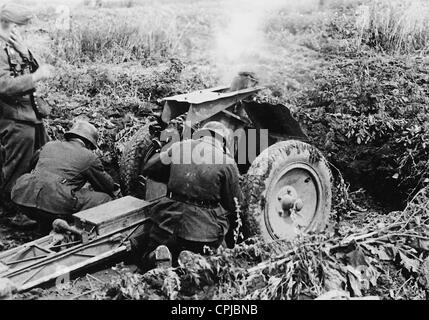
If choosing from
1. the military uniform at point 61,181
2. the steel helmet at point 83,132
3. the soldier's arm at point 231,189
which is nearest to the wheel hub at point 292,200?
the soldier's arm at point 231,189

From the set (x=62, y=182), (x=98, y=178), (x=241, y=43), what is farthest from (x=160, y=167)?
(x=241, y=43)

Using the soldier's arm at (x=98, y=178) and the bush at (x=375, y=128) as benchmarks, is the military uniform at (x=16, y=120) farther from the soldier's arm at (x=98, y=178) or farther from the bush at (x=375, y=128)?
the bush at (x=375, y=128)

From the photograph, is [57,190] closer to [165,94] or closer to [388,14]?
[165,94]

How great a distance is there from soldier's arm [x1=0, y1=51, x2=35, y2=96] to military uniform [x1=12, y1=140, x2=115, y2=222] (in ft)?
2.07

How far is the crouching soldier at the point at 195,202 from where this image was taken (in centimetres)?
466

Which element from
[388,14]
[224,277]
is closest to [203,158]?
[224,277]

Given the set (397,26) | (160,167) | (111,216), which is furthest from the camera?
(397,26)

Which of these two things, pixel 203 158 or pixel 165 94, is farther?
pixel 165 94

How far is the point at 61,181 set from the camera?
5.34 m

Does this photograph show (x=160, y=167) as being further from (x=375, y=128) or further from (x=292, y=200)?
(x=375, y=128)

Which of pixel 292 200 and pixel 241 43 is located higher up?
pixel 241 43

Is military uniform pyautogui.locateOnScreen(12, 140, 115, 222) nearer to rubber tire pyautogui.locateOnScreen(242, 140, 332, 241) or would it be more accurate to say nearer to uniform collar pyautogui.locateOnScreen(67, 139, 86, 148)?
uniform collar pyautogui.locateOnScreen(67, 139, 86, 148)

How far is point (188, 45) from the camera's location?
10.7 meters

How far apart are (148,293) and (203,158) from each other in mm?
1263
